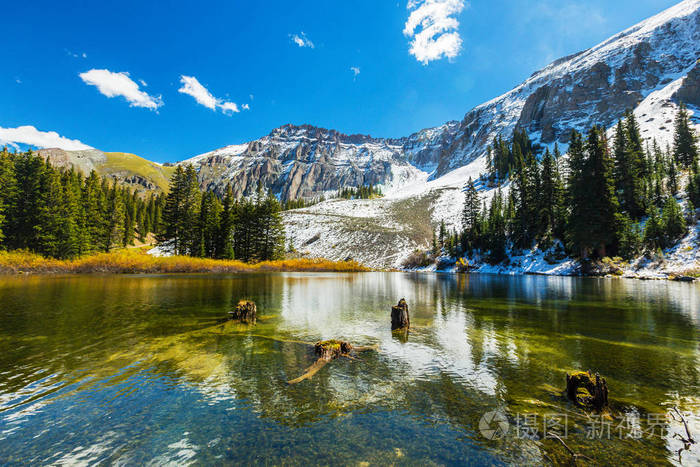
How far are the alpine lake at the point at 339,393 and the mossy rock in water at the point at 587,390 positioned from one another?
222 millimetres

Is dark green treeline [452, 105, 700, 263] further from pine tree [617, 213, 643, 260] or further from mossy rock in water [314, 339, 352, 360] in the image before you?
mossy rock in water [314, 339, 352, 360]

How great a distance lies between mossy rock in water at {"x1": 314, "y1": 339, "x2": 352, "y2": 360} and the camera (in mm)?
9109

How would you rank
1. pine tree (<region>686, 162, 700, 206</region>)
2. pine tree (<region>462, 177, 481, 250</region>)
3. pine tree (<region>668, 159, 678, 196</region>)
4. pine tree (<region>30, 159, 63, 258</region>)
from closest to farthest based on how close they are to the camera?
pine tree (<region>30, 159, 63, 258</region>)
pine tree (<region>686, 162, 700, 206</region>)
pine tree (<region>668, 159, 678, 196</region>)
pine tree (<region>462, 177, 481, 250</region>)

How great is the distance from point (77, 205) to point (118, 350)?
55.8m

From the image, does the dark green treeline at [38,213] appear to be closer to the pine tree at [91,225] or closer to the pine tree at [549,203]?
the pine tree at [91,225]

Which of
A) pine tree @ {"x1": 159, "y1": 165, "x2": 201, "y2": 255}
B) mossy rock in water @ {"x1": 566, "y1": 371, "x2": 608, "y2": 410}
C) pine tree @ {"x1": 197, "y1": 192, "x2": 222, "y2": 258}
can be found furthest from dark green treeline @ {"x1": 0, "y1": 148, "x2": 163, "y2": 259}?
mossy rock in water @ {"x1": 566, "y1": 371, "x2": 608, "y2": 410}

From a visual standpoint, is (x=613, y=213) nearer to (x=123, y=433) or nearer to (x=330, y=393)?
(x=330, y=393)

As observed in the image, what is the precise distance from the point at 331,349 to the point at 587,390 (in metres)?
6.42

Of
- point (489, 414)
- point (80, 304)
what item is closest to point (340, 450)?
point (489, 414)

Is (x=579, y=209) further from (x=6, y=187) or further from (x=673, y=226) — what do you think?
(x=6, y=187)

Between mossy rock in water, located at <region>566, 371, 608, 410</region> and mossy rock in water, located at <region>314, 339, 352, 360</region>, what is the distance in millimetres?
5883

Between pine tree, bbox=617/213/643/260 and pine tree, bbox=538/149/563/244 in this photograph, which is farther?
pine tree, bbox=538/149/563/244

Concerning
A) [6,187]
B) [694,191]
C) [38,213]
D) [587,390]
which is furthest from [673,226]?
[6,187]

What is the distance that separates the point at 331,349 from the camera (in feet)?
30.5
